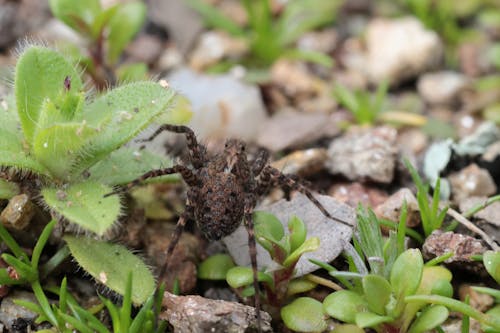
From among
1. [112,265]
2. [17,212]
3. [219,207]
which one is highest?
[17,212]

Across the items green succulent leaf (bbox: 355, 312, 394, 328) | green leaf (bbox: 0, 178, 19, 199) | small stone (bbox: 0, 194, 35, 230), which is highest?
green leaf (bbox: 0, 178, 19, 199)

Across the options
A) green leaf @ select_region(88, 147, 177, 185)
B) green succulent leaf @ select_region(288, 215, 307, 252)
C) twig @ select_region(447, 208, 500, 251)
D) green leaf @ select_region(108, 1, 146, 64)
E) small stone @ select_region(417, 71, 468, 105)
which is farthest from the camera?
small stone @ select_region(417, 71, 468, 105)

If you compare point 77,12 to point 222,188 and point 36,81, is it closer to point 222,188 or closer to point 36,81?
point 36,81

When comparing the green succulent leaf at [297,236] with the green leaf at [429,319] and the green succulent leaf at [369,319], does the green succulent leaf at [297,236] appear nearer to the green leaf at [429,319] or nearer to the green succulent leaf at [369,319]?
the green succulent leaf at [369,319]

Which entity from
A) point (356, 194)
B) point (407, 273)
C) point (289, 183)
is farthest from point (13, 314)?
point (356, 194)

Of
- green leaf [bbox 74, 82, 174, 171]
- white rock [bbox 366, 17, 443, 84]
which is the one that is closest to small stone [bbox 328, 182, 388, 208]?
green leaf [bbox 74, 82, 174, 171]

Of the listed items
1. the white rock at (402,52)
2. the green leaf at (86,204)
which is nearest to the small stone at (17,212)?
the green leaf at (86,204)

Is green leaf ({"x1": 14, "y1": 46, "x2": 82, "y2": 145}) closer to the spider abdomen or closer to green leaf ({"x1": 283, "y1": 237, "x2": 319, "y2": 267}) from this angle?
the spider abdomen
